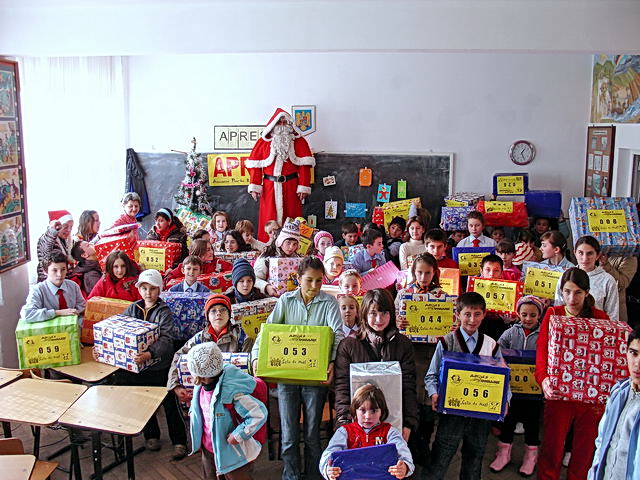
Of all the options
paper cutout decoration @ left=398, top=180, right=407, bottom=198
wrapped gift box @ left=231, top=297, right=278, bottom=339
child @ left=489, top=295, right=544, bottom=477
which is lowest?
child @ left=489, top=295, right=544, bottom=477

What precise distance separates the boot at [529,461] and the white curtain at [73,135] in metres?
5.58

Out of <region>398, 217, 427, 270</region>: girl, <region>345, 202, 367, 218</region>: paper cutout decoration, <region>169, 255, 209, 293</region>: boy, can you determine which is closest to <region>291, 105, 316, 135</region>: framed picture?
<region>345, 202, 367, 218</region>: paper cutout decoration

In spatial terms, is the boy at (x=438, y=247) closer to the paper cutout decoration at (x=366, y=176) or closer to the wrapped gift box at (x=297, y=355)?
the wrapped gift box at (x=297, y=355)

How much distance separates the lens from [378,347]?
3904mm

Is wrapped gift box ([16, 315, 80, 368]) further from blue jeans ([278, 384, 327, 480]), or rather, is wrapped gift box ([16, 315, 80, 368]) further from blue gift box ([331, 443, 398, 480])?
blue gift box ([331, 443, 398, 480])

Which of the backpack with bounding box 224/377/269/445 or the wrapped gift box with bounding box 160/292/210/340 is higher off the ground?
the wrapped gift box with bounding box 160/292/210/340

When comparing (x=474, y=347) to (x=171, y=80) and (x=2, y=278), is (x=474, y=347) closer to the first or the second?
(x=2, y=278)

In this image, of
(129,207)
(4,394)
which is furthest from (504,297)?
(129,207)

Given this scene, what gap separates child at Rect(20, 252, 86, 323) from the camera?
15.9 ft

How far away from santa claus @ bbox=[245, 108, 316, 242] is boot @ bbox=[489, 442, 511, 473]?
457cm

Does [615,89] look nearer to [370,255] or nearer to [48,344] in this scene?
[370,255]

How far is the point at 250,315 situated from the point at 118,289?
1327mm

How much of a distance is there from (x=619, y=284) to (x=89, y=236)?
16.7 ft

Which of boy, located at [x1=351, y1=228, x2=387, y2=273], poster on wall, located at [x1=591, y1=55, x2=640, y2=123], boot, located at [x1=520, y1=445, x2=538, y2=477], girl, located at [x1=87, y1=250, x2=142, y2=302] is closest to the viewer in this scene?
boot, located at [x1=520, y1=445, x2=538, y2=477]
